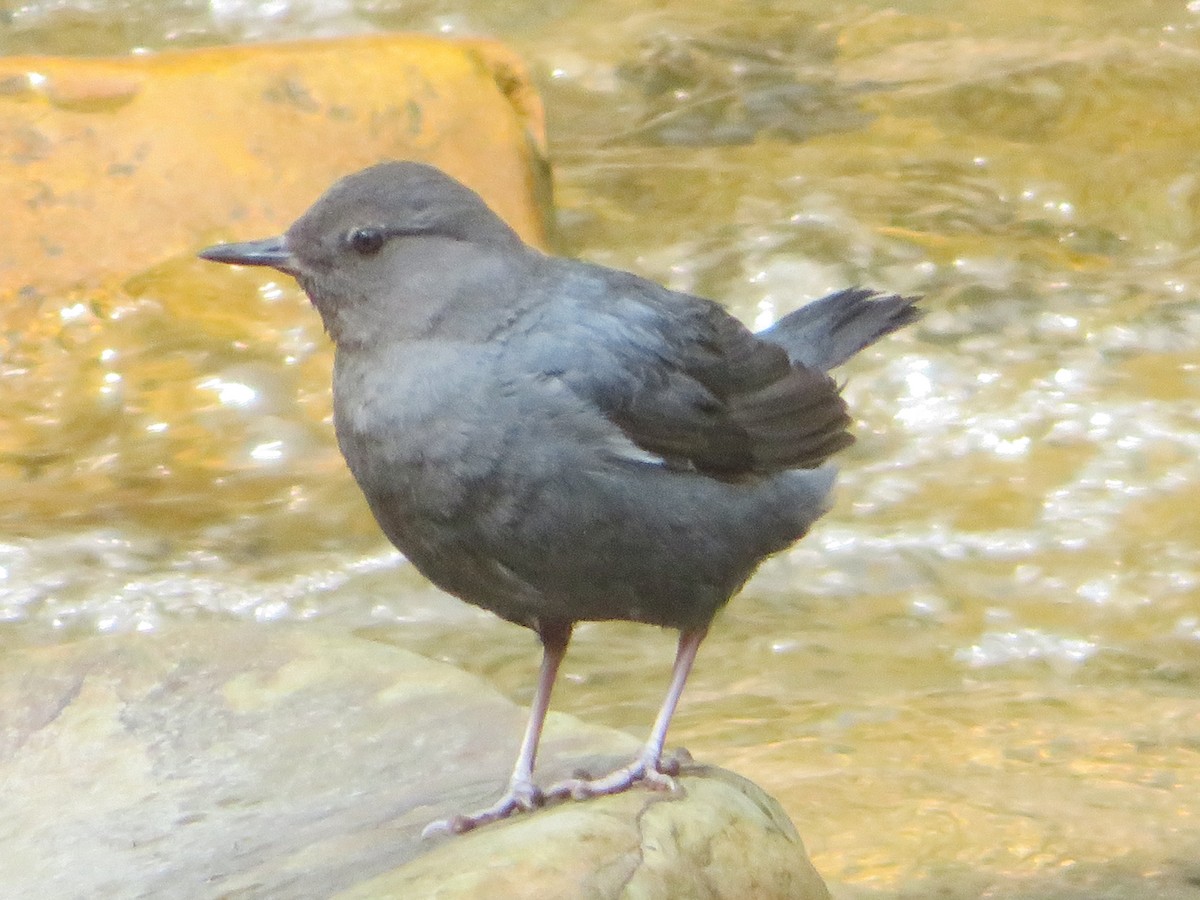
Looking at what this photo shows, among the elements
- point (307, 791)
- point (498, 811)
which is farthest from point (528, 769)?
point (307, 791)

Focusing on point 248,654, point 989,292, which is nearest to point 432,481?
point 248,654

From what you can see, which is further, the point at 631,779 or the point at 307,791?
the point at 307,791

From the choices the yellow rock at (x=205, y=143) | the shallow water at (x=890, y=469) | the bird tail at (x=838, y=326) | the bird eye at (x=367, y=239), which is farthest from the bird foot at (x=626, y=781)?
the yellow rock at (x=205, y=143)

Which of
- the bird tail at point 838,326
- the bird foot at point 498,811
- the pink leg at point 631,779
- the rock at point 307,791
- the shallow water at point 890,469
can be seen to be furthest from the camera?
the bird tail at point 838,326

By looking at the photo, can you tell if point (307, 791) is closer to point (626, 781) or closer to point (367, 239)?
point (626, 781)

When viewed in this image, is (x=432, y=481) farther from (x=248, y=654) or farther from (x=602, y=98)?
(x=602, y=98)

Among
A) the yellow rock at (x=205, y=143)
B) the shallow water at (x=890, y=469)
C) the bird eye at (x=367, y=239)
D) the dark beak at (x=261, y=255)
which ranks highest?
the bird eye at (x=367, y=239)

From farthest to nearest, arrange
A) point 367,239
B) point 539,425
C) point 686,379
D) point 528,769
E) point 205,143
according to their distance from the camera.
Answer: point 205,143
point 686,379
point 367,239
point 528,769
point 539,425

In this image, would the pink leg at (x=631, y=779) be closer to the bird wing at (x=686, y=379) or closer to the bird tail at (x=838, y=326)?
the bird wing at (x=686, y=379)
